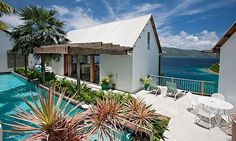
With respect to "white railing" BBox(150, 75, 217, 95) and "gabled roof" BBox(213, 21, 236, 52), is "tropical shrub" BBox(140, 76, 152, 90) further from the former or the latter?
"gabled roof" BBox(213, 21, 236, 52)

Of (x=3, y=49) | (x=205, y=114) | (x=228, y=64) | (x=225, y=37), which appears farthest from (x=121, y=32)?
(x=3, y=49)

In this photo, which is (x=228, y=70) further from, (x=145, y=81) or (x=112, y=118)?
(x=112, y=118)

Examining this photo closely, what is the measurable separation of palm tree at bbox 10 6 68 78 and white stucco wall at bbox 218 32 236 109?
45.5 feet

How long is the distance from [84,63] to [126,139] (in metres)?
15.3

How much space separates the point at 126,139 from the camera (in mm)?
5480

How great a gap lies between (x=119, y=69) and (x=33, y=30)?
8980 millimetres

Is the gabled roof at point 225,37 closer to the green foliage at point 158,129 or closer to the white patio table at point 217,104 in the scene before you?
the white patio table at point 217,104

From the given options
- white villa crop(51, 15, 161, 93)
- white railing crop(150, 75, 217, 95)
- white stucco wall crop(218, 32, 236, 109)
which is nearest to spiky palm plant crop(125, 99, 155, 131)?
white stucco wall crop(218, 32, 236, 109)

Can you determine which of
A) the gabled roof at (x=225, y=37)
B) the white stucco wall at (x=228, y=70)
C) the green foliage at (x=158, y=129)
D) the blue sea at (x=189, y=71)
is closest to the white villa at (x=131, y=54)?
the gabled roof at (x=225, y=37)

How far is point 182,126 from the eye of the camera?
6.86 meters

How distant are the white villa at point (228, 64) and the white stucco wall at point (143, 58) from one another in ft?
17.8

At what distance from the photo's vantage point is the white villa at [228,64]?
7.85 metres

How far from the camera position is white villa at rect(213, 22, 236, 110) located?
7.85 m

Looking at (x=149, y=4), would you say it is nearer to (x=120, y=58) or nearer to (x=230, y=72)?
(x=120, y=58)
